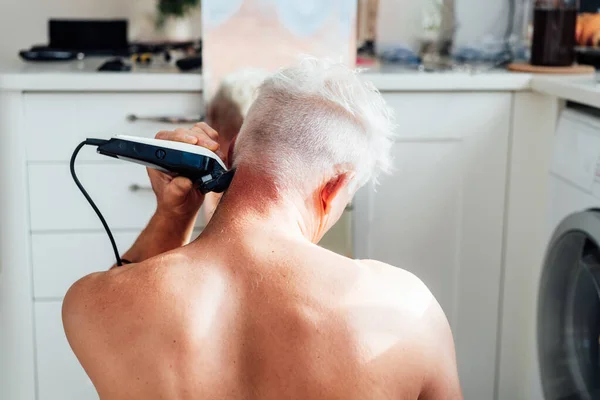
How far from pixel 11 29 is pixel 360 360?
223 cm

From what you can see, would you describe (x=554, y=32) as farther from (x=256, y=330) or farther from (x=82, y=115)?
(x=256, y=330)

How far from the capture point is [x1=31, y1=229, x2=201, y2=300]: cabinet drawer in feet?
6.93

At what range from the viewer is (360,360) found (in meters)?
0.92

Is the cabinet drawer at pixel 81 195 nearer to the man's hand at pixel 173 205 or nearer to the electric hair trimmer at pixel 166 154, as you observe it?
the man's hand at pixel 173 205

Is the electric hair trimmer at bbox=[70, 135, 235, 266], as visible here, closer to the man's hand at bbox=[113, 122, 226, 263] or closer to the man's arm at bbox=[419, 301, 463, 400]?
the man's hand at bbox=[113, 122, 226, 263]

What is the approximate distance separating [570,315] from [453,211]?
479 millimetres

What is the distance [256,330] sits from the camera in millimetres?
927

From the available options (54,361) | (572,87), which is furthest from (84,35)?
(572,87)

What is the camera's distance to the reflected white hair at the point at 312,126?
1.04 meters

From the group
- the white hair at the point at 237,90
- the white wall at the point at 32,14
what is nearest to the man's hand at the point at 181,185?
the white hair at the point at 237,90

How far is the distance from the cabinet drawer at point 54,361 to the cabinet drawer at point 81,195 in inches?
9.1

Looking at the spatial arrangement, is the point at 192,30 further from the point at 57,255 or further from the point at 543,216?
the point at 543,216

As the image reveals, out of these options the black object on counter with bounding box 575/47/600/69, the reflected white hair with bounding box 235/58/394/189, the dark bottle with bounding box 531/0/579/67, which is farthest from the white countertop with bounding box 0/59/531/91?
the reflected white hair with bounding box 235/58/394/189

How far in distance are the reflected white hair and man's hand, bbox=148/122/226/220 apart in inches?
4.6
